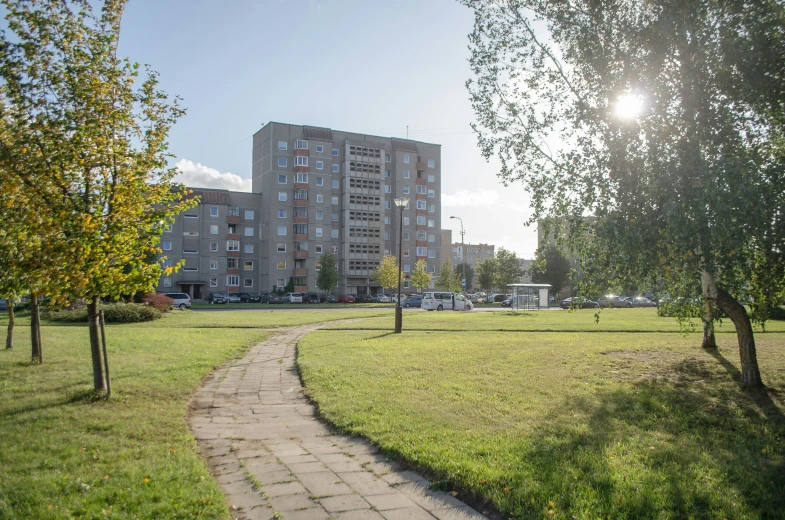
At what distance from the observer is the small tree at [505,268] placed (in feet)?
246

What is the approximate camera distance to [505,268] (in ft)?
251

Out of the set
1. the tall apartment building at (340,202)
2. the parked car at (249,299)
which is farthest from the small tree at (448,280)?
the parked car at (249,299)

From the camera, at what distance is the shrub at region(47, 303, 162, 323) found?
25750 millimetres

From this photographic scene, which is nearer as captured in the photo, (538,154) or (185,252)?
(538,154)

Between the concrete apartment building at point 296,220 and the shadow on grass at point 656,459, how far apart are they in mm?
65099

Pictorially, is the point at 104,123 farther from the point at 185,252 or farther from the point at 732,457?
the point at 185,252

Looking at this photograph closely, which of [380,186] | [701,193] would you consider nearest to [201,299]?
[380,186]

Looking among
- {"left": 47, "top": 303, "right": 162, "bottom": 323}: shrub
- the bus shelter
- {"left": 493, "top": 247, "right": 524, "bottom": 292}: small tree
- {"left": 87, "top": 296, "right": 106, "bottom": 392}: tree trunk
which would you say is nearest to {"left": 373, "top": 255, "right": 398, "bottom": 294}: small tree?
{"left": 493, "top": 247, "right": 524, "bottom": 292}: small tree

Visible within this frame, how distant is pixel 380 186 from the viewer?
82.7 metres

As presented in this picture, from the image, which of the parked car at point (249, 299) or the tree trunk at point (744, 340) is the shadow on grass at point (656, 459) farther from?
the parked car at point (249, 299)

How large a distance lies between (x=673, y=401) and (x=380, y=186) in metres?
75.9

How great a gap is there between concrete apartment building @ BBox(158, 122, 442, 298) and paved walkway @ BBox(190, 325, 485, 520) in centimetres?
6486

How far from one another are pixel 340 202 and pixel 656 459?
255 ft

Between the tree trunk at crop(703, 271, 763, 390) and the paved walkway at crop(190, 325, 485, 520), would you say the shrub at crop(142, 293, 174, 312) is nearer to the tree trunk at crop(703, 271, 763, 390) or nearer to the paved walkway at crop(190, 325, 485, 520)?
the paved walkway at crop(190, 325, 485, 520)
